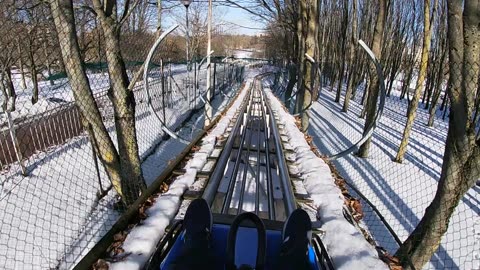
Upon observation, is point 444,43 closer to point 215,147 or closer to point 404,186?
point 404,186

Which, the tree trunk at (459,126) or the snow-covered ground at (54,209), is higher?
the tree trunk at (459,126)

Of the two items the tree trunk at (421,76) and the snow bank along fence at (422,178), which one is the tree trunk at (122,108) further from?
the tree trunk at (421,76)

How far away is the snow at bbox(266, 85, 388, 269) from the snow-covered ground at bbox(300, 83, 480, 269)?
2247 millimetres

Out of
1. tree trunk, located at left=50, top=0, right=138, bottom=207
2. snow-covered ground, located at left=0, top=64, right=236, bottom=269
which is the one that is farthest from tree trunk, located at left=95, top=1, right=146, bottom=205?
snow-covered ground, located at left=0, top=64, right=236, bottom=269

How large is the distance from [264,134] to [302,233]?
4344mm

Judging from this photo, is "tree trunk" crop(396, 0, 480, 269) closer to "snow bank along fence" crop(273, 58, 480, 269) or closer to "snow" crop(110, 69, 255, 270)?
"snow bank along fence" crop(273, 58, 480, 269)

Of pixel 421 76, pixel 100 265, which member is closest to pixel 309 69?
pixel 421 76

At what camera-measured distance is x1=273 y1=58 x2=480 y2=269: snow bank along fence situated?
9.77 feet

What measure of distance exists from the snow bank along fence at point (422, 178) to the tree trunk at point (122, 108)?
11.1ft

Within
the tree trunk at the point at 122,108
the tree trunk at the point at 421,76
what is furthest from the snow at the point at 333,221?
the tree trunk at the point at 421,76

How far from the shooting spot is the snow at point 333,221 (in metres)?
2.00

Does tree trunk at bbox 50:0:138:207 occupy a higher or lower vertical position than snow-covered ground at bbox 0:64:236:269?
higher

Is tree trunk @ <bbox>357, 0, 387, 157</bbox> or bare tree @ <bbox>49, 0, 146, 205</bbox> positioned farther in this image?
tree trunk @ <bbox>357, 0, 387, 157</bbox>

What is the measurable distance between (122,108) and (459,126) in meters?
4.52
